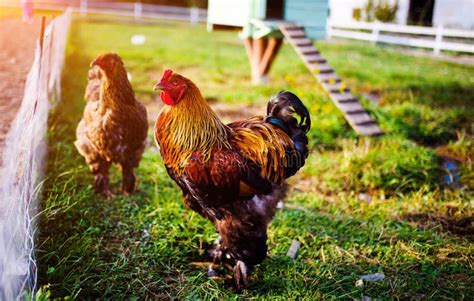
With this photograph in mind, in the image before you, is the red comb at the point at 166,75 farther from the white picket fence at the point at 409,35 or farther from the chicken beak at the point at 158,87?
the white picket fence at the point at 409,35

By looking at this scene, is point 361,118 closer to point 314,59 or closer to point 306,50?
point 314,59

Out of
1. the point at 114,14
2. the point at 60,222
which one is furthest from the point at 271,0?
the point at 114,14

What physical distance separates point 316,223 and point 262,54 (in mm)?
→ 5856

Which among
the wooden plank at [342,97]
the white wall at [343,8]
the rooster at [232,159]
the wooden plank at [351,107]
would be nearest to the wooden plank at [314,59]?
the wooden plank at [342,97]

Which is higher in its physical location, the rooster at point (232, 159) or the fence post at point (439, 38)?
the fence post at point (439, 38)

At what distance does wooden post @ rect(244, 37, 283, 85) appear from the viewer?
895 centimetres

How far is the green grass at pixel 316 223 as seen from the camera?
3039mm

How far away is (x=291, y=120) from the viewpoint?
315 centimetres

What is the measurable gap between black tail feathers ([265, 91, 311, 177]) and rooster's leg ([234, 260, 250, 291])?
0.71 meters

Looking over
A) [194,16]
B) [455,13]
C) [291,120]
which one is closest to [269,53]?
[291,120]

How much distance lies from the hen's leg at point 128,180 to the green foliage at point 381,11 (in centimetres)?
1548

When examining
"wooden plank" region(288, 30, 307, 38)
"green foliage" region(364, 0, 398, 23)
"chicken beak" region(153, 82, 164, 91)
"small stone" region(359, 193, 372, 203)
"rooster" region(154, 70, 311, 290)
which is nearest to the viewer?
"chicken beak" region(153, 82, 164, 91)

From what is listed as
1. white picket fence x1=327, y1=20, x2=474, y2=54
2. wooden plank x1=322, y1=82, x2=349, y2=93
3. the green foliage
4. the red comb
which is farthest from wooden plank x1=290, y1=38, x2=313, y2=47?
the green foliage

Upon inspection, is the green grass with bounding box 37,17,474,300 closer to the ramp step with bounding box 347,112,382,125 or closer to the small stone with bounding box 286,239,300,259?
the small stone with bounding box 286,239,300,259
